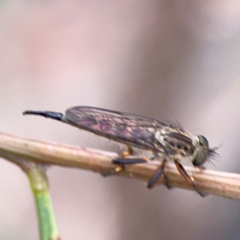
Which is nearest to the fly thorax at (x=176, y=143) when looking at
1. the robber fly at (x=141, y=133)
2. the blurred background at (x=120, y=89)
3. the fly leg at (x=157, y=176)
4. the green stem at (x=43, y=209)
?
the robber fly at (x=141, y=133)

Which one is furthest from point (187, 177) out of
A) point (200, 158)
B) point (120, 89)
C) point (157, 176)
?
point (120, 89)

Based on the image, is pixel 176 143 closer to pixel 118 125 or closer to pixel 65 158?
pixel 118 125

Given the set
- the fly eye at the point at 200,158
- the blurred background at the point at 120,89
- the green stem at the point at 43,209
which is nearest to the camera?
the green stem at the point at 43,209

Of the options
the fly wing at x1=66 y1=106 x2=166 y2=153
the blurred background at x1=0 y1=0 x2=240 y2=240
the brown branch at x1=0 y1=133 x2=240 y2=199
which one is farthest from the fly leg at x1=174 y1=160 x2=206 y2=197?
the blurred background at x1=0 y1=0 x2=240 y2=240

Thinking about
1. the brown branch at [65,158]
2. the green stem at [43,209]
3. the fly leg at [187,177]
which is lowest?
the green stem at [43,209]

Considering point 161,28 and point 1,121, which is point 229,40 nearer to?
point 161,28

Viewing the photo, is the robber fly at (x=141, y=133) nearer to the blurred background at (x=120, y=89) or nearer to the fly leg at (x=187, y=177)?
the fly leg at (x=187, y=177)

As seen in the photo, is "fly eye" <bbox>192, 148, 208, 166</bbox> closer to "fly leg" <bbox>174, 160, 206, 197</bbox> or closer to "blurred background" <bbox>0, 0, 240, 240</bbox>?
"fly leg" <bbox>174, 160, 206, 197</bbox>
